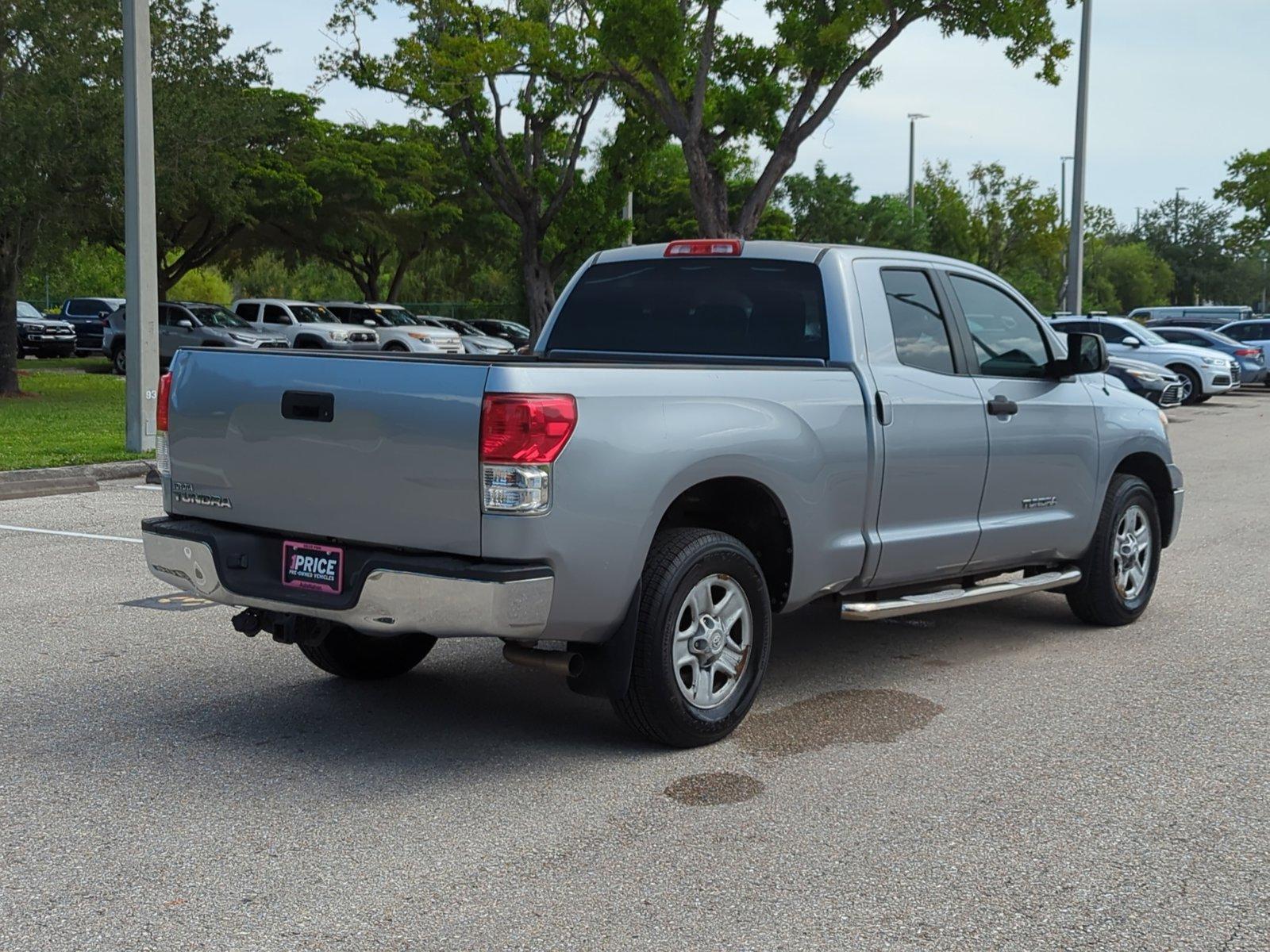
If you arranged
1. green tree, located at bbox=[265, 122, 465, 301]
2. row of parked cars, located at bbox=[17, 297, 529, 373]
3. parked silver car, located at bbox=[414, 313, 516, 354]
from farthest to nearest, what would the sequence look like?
1. green tree, located at bbox=[265, 122, 465, 301]
2. parked silver car, located at bbox=[414, 313, 516, 354]
3. row of parked cars, located at bbox=[17, 297, 529, 373]

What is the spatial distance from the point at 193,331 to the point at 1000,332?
28.0 metres

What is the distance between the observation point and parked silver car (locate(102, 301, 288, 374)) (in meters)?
32.0

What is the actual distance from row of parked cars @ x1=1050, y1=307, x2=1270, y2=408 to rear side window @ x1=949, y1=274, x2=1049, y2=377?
12.9m

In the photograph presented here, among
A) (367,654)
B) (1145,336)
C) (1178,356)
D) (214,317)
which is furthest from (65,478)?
(1178,356)

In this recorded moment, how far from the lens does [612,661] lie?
5129mm

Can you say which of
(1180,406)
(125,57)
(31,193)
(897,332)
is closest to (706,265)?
(897,332)

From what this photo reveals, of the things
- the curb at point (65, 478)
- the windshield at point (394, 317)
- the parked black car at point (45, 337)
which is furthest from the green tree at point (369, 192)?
the curb at point (65, 478)

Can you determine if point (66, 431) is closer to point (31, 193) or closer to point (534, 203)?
point (31, 193)

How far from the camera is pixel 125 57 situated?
592 inches

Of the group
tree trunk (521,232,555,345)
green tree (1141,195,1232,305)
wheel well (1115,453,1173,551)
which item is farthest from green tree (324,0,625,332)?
green tree (1141,195,1232,305)

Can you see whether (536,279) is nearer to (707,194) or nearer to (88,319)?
(707,194)

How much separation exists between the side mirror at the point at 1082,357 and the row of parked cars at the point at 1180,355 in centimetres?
1293

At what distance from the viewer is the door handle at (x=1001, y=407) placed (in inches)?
265

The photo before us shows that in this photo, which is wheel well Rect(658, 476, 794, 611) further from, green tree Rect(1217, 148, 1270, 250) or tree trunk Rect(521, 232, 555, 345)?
green tree Rect(1217, 148, 1270, 250)
